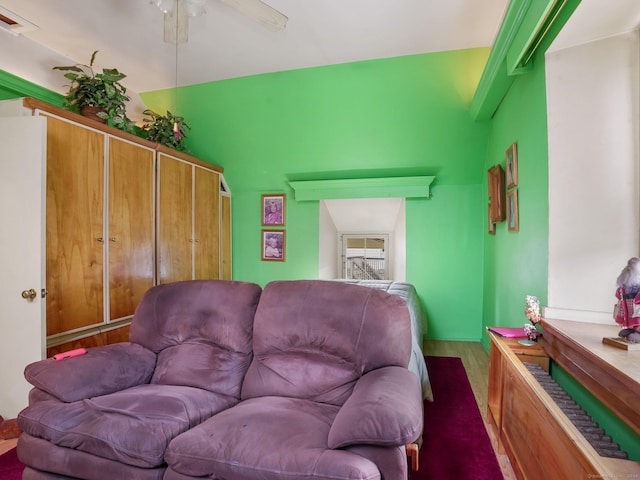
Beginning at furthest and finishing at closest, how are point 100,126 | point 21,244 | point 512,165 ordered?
1. point 100,126
2. point 512,165
3. point 21,244

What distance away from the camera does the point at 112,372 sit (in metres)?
1.68

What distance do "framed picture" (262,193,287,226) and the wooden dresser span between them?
118 inches

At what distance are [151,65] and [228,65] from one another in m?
0.75

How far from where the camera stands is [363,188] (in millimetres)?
3932

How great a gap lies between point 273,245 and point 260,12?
2.87 meters

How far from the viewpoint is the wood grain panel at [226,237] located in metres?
4.35

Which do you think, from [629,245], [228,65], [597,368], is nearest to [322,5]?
[228,65]

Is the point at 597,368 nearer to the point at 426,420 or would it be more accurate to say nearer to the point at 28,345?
the point at 426,420

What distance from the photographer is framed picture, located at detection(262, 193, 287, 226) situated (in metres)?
4.32

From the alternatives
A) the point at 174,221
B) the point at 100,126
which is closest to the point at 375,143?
the point at 174,221

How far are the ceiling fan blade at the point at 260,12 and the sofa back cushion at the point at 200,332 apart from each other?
158cm

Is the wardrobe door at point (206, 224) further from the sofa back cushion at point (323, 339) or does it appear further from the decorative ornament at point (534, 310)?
the decorative ornament at point (534, 310)

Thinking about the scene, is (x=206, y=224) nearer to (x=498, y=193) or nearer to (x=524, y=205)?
(x=498, y=193)

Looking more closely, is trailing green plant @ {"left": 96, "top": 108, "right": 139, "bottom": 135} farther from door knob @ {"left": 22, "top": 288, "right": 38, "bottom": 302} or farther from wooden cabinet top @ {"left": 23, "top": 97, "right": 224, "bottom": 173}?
door knob @ {"left": 22, "top": 288, "right": 38, "bottom": 302}
